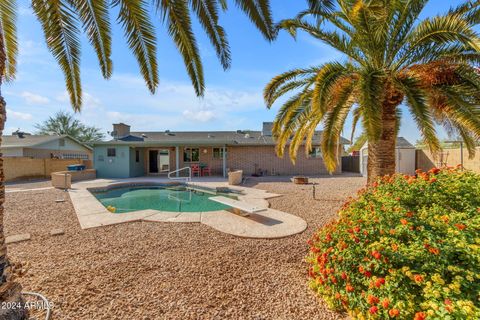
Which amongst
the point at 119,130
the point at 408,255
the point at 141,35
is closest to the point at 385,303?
the point at 408,255

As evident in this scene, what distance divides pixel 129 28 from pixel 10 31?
8.57 feet

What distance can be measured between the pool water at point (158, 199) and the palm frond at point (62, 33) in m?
5.68

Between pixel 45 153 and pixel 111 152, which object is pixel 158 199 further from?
pixel 45 153

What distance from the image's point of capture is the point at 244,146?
1794cm

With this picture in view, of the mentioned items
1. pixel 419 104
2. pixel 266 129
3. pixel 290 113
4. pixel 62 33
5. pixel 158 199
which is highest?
pixel 266 129

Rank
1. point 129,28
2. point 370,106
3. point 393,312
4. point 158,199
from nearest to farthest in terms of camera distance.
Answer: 1. point 393,312
2. point 129,28
3. point 370,106
4. point 158,199

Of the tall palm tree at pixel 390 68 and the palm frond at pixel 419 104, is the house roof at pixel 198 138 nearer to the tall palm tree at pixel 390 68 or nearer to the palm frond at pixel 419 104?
the tall palm tree at pixel 390 68

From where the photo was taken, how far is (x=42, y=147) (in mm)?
21203

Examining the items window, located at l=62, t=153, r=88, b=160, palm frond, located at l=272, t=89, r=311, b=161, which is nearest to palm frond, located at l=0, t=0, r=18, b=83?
palm frond, located at l=272, t=89, r=311, b=161

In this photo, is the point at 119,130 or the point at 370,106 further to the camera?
the point at 119,130

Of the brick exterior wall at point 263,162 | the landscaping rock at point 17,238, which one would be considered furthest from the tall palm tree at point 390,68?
the brick exterior wall at point 263,162

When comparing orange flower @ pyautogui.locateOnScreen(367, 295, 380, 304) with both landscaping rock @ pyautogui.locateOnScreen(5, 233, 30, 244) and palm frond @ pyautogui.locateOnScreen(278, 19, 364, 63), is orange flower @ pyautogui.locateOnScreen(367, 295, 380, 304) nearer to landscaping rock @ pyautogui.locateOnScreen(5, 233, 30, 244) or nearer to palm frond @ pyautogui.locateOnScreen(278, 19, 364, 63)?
palm frond @ pyautogui.locateOnScreen(278, 19, 364, 63)

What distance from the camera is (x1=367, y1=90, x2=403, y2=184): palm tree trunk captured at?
5.82 m

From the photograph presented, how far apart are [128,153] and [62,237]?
12.6m
